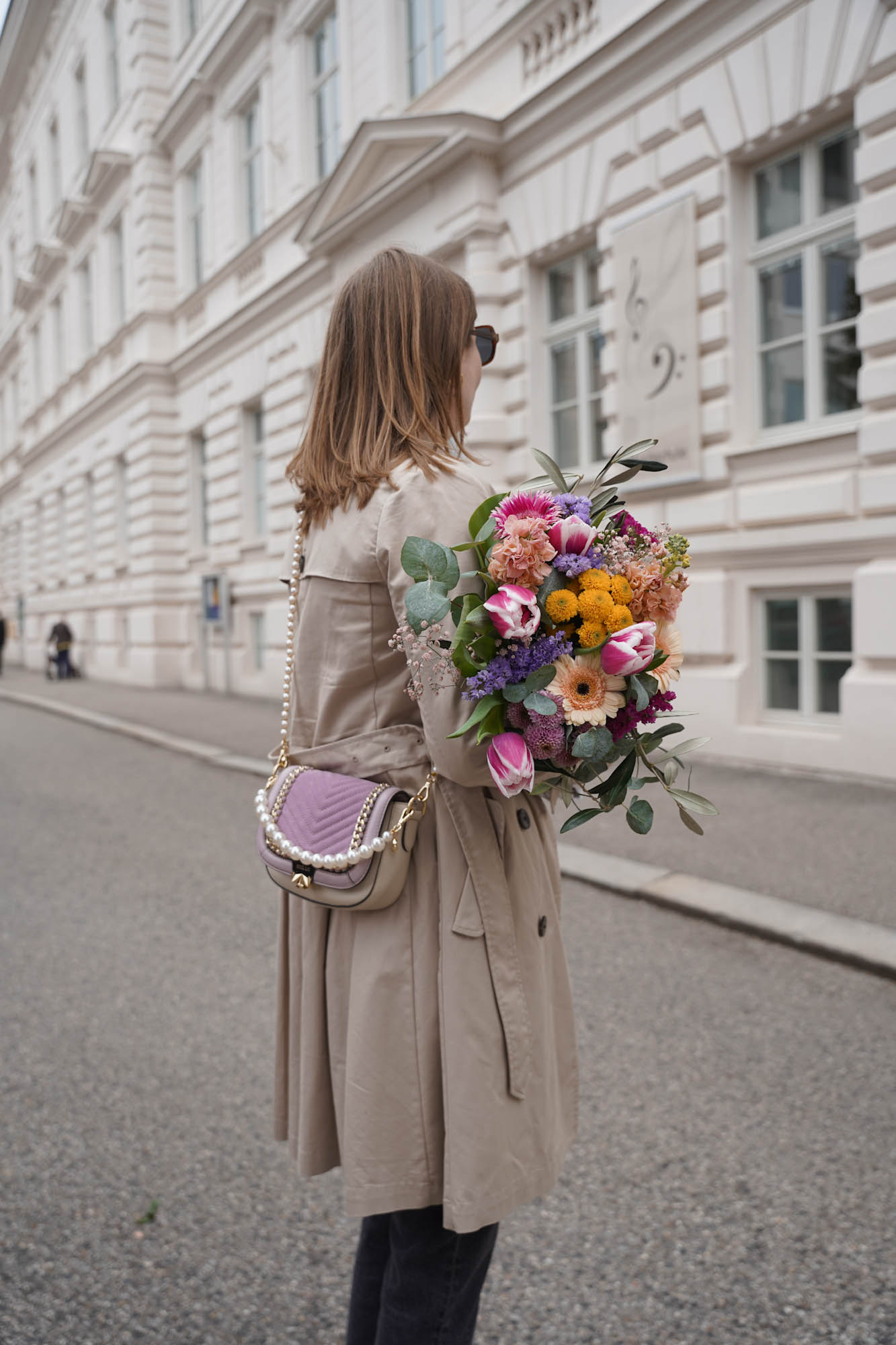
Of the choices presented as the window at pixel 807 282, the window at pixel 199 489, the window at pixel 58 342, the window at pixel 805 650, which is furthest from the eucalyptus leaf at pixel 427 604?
the window at pixel 58 342

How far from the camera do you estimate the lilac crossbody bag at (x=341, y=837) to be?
155 cm

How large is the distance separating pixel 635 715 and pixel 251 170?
59.7 feet

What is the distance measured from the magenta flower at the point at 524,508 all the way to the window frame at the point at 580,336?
8964mm

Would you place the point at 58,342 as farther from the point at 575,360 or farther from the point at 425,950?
the point at 425,950

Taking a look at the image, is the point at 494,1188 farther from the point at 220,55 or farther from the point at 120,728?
the point at 220,55

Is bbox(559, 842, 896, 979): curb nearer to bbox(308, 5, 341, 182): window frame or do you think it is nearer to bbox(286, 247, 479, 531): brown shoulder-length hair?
bbox(286, 247, 479, 531): brown shoulder-length hair

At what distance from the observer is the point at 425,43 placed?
12.7 meters

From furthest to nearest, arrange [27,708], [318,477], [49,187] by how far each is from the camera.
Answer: [49,187] < [27,708] < [318,477]

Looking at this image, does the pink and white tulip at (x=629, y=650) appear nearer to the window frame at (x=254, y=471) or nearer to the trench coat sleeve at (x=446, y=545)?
the trench coat sleeve at (x=446, y=545)

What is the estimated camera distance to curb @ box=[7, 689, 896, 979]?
4.35m

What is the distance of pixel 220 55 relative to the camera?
56.3 ft

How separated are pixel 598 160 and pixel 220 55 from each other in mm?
10220

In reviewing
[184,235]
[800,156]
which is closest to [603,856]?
[800,156]

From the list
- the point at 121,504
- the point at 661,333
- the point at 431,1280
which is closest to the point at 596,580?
the point at 431,1280
